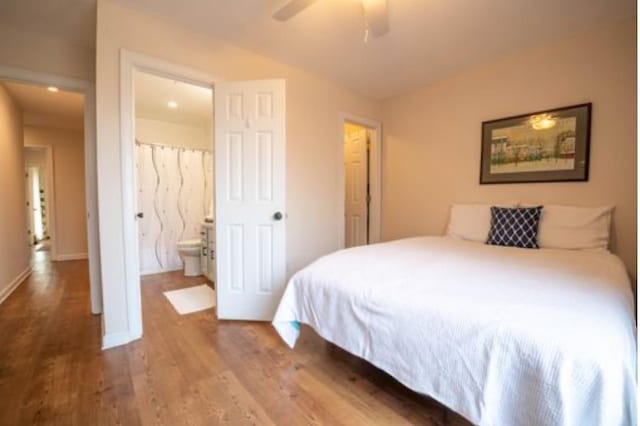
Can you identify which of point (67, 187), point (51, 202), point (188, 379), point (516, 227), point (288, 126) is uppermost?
point (288, 126)

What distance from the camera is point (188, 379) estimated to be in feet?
5.40

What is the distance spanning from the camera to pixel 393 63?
2834mm

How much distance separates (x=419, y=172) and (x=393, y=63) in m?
1.27

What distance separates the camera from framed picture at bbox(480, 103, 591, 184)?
2.36 m

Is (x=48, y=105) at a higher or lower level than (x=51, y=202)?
higher

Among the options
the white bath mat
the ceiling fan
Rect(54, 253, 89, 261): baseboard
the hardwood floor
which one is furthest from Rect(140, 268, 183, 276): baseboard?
the ceiling fan

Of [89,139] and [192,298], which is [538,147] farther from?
[89,139]

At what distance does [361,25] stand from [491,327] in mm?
2265

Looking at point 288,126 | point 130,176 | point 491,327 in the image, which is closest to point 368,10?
point 288,126

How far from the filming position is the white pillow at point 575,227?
2158 millimetres

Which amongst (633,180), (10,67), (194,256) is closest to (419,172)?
(633,180)

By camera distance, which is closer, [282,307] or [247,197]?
[282,307]

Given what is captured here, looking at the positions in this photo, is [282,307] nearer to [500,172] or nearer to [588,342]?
[588,342]

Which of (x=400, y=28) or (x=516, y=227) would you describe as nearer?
(x=400, y=28)
